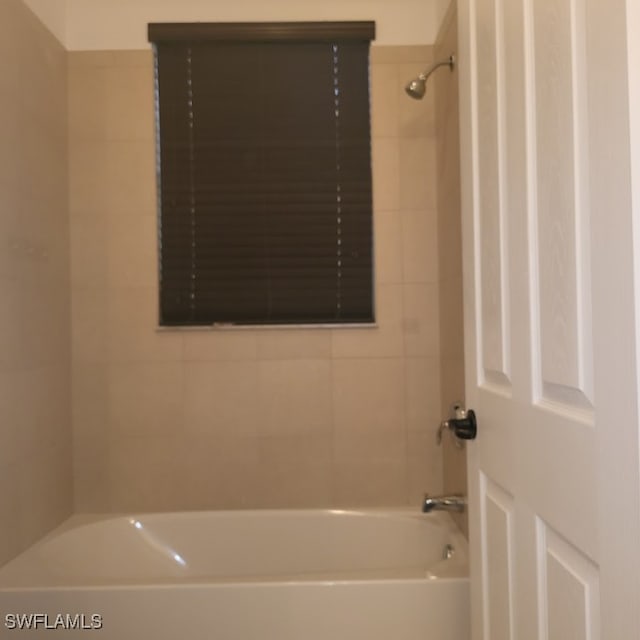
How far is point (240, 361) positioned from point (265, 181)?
700 mm

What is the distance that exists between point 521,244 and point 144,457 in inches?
68.1

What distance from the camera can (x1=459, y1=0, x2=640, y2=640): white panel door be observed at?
605 millimetres

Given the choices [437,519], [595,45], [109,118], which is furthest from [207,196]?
[595,45]

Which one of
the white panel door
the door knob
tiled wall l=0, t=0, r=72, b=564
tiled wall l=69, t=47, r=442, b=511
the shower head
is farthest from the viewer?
tiled wall l=69, t=47, r=442, b=511

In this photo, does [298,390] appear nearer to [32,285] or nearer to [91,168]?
[32,285]

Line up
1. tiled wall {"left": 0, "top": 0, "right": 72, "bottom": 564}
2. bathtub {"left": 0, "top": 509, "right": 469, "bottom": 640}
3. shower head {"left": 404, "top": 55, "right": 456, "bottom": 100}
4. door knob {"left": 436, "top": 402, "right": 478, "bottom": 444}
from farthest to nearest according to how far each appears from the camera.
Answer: shower head {"left": 404, "top": 55, "right": 456, "bottom": 100} < tiled wall {"left": 0, "top": 0, "right": 72, "bottom": 564} < bathtub {"left": 0, "top": 509, "right": 469, "bottom": 640} < door knob {"left": 436, "top": 402, "right": 478, "bottom": 444}

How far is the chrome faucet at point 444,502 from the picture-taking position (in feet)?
5.49

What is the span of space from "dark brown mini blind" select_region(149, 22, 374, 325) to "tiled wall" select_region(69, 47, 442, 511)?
0.06 metres

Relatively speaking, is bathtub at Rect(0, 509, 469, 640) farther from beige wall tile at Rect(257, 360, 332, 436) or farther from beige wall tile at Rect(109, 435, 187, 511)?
beige wall tile at Rect(257, 360, 332, 436)

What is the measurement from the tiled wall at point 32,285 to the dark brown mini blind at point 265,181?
1.20 feet

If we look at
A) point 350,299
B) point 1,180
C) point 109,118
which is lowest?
point 350,299

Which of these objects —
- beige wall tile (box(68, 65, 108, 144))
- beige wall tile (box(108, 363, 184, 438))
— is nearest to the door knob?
beige wall tile (box(108, 363, 184, 438))

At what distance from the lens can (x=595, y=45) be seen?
2.11 ft

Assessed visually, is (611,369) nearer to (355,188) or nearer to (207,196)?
(355,188)
